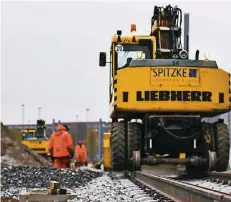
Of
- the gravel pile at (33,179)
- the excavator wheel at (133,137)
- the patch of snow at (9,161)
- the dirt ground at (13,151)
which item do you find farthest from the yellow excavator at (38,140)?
the excavator wheel at (133,137)

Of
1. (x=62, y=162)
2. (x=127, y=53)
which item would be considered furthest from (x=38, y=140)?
(x=127, y=53)

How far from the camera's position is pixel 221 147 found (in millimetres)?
11758

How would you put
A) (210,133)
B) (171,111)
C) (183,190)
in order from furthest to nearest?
(210,133) < (171,111) < (183,190)

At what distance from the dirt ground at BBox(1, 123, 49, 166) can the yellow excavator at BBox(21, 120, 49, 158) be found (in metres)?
7.16

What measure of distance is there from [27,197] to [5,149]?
1584 centimetres

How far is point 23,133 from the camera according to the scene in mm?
32156

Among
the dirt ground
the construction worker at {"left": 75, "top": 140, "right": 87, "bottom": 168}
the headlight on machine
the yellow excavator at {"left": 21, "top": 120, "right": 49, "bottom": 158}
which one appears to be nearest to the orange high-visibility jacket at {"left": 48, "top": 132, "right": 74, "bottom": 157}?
the headlight on machine

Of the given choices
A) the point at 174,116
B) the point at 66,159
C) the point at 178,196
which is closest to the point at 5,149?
the point at 66,159

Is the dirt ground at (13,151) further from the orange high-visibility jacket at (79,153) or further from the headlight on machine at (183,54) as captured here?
the headlight on machine at (183,54)

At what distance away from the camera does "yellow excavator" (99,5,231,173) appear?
11430 millimetres

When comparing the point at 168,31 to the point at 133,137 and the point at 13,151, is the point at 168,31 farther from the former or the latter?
the point at 13,151

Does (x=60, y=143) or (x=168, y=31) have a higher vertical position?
(x=168, y=31)

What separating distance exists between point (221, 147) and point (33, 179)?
3.78 metres

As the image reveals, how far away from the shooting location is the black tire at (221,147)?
38.6 feet
